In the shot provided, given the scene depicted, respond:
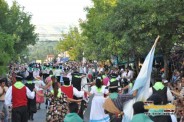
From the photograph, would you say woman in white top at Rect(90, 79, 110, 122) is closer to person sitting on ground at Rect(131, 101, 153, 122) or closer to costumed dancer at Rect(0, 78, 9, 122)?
costumed dancer at Rect(0, 78, 9, 122)

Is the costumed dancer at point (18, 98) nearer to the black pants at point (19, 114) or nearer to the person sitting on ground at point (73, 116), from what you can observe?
the black pants at point (19, 114)

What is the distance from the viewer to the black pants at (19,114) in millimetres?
12609

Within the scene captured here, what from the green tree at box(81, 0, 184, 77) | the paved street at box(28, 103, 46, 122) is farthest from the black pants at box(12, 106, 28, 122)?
the green tree at box(81, 0, 184, 77)

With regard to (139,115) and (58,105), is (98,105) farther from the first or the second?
(139,115)

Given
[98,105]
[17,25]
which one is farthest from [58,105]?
[17,25]

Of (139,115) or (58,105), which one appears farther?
(58,105)

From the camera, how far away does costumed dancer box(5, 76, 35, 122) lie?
12.3m

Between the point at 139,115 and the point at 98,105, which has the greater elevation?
the point at 139,115

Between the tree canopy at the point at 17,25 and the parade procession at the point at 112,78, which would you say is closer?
the parade procession at the point at 112,78

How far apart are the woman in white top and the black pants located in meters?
1.82

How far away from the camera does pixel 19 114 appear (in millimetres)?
12711

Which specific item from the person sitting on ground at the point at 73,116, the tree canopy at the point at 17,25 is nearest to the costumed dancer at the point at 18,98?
the person sitting on ground at the point at 73,116

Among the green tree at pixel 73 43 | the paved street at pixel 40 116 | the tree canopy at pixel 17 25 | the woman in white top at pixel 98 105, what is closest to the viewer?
the woman in white top at pixel 98 105

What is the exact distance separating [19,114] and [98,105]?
213 cm
